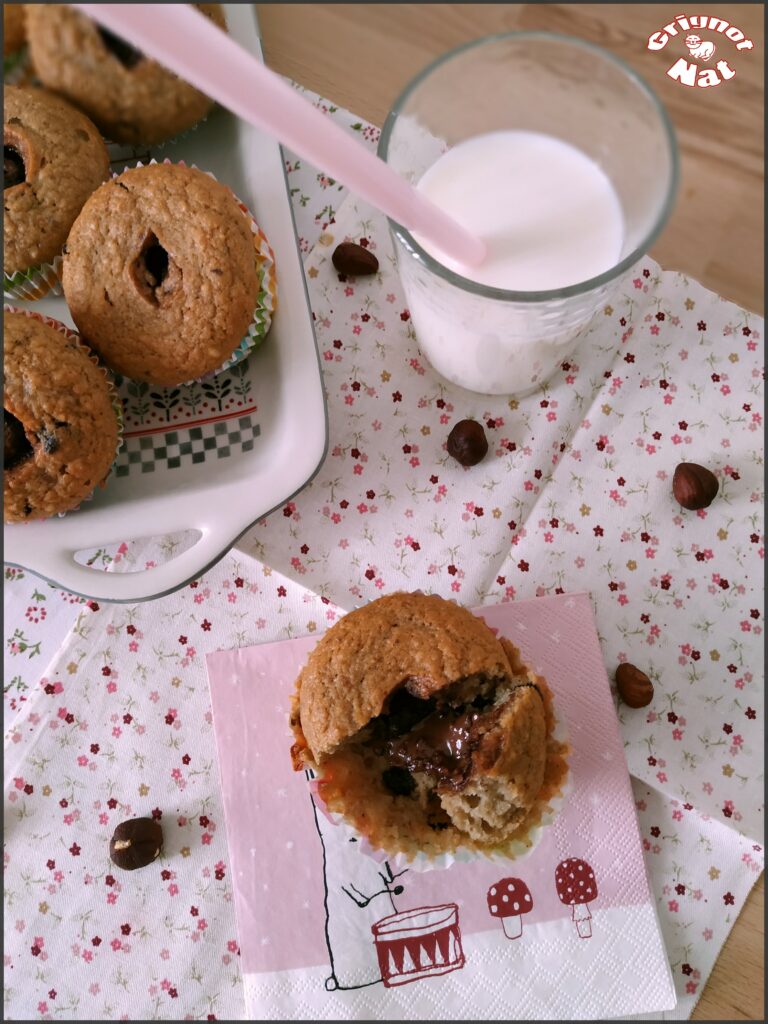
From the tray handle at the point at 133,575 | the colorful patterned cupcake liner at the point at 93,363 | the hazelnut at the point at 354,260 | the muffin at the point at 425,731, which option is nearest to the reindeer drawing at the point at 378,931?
the muffin at the point at 425,731

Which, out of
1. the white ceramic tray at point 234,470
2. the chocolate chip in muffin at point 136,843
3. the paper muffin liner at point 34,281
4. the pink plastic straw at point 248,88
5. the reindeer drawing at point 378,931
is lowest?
the reindeer drawing at point 378,931

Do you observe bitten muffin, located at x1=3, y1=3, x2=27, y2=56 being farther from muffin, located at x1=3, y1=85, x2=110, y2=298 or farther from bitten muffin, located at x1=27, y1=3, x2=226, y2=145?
muffin, located at x1=3, y1=85, x2=110, y2=298

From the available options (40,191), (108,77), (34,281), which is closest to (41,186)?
(40,191)

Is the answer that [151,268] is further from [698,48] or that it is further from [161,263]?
[698,48]

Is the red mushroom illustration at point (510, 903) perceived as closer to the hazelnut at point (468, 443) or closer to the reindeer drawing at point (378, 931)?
the reindeer drawing at point (378, 931)

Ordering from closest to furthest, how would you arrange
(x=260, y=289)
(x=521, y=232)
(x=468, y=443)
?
(x=521, y=232) → (x=260, y=289) → (x=468, y=443)
